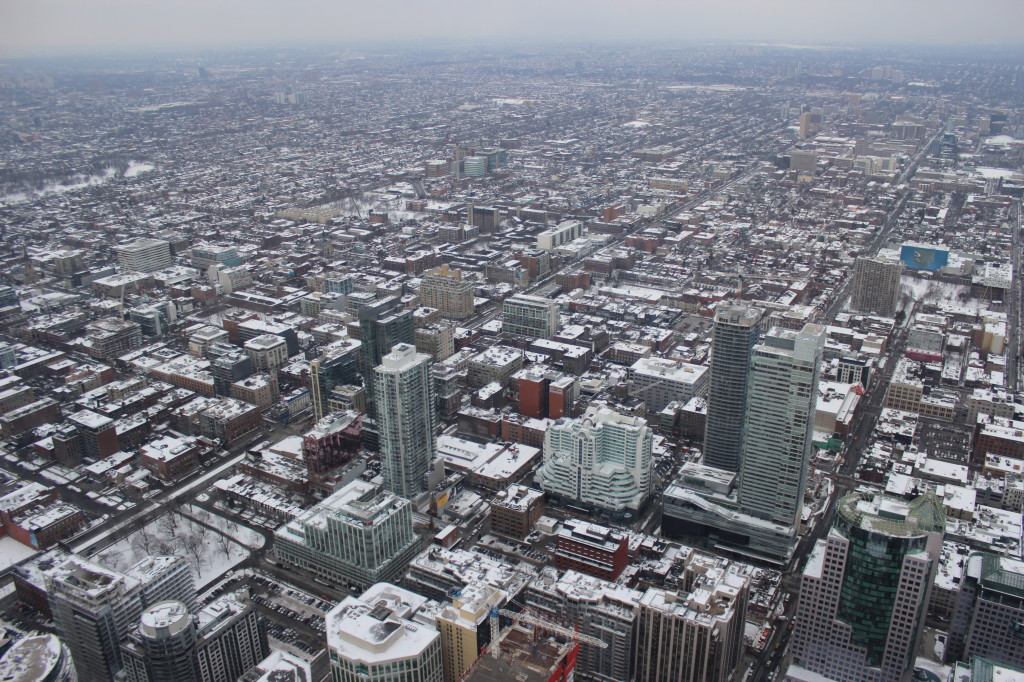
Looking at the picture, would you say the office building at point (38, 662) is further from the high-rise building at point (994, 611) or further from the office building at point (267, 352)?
the high-rise building at point (994, 611)

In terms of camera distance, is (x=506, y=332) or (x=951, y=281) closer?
(x=506, y=332)

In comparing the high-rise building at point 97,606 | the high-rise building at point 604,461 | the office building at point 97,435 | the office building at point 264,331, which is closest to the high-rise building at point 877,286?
the high-rise building at point 604,461

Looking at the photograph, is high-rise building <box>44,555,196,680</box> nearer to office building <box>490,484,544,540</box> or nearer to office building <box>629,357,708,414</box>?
office building <box>490,484,544,540</box>

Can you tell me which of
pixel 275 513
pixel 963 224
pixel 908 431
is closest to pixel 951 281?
pixel 963 224

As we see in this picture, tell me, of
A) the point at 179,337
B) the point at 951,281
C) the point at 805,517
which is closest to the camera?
the point at 805,517

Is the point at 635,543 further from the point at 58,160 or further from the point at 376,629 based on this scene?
the point at 58,160
